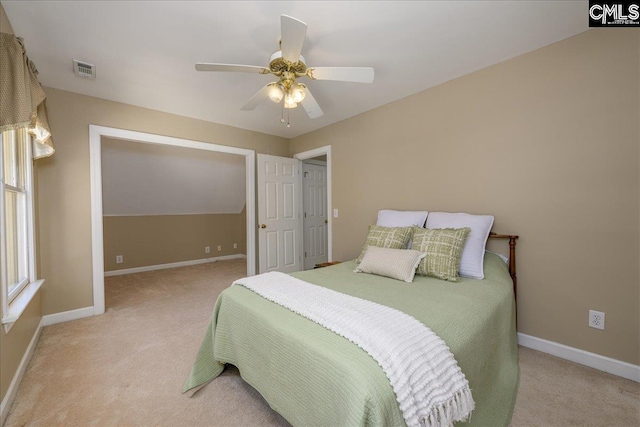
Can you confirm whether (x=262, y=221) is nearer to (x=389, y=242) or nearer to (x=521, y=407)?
(x=389, y=242)

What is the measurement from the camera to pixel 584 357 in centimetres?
197

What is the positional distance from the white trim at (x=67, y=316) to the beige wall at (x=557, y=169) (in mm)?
3674

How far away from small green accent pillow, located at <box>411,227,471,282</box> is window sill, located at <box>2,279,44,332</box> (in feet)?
8.71

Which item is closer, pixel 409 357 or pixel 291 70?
pixel 409 357

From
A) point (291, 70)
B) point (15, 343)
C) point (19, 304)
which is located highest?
point (291, 70)

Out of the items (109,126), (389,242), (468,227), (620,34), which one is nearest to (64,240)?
(109,126)

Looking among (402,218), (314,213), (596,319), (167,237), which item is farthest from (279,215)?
(596,319)

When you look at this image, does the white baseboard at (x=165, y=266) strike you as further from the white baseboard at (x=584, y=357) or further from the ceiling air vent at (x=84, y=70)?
the white baseboard at (x=584, y=357)

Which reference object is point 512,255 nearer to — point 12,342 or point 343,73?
point 343,73

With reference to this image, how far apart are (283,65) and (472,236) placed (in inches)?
75.0

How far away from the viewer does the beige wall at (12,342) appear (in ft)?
5.06

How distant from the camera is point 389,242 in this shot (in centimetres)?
242

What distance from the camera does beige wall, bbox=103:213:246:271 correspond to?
15.9 ft

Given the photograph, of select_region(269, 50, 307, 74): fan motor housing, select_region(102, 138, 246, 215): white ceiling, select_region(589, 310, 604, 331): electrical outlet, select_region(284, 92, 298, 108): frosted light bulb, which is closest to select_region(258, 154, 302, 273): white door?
select_region(102, 138, 246, 215): white ceiling
